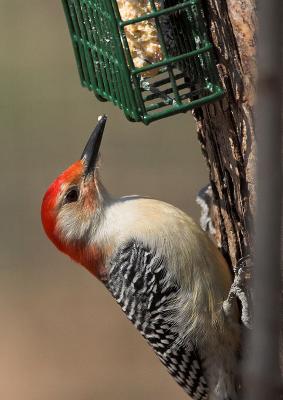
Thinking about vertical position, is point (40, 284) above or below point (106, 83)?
below

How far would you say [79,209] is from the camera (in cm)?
448

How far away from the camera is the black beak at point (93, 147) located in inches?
169

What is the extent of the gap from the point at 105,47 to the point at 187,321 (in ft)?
5.01

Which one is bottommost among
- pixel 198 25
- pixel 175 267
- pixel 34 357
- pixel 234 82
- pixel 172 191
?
pixel 34 357

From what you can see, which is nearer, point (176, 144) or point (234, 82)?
point (234, 82)

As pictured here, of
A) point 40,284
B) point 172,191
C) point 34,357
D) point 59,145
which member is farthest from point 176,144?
point 34,357

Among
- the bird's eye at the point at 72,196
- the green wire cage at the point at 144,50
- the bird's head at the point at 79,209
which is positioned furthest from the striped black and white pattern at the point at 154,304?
the green wire cage at the point at 144,50

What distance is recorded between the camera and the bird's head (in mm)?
4430

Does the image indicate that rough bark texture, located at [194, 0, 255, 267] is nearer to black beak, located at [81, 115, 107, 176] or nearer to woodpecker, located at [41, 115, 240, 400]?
woodpecker, located at [41, 115, 240, 400]

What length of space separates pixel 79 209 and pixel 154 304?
2.41 ft

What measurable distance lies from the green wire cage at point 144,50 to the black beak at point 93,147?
1.12 ft

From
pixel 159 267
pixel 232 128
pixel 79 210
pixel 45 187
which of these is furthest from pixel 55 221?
pixel 45 187

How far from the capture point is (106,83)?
3.85 metres

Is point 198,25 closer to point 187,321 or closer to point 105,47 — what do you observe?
point 105,47
